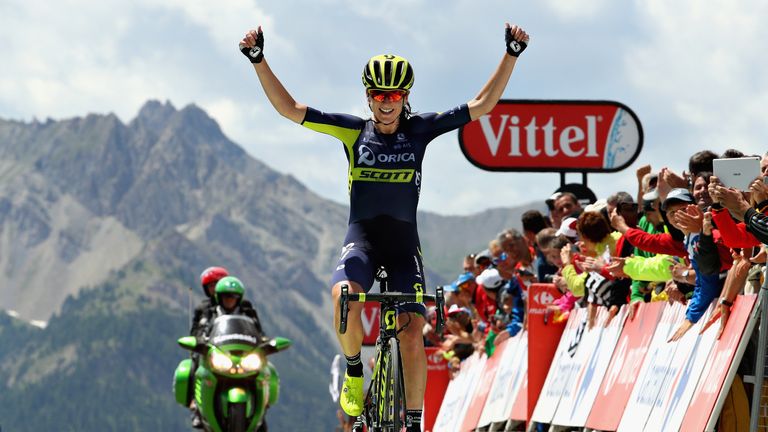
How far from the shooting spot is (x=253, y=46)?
884 centimetres

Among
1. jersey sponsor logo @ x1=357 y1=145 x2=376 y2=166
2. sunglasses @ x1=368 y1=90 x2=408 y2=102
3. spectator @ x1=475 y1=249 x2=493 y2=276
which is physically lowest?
jersey sponsor logo @ x1=357 y1=145 x2=376 y2=166

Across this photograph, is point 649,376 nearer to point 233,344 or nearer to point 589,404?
point 589,404

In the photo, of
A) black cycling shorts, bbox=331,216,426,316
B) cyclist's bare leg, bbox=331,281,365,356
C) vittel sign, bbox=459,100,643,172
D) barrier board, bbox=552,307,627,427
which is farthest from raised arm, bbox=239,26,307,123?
vittel sign, bbox=459,100,643,172

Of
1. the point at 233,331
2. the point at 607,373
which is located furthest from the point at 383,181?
the point at 233,331

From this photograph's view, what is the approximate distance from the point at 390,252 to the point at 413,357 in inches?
25.8

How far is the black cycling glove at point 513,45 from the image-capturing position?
8.95 metres

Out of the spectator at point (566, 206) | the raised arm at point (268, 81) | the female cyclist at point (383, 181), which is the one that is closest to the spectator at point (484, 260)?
the spectator at point (566, 206)

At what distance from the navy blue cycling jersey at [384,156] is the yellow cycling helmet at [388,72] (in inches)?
13.6

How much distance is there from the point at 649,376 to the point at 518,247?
536cm

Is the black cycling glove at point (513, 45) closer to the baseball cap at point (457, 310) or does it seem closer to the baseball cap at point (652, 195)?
the baseball cap at point (652, 195)

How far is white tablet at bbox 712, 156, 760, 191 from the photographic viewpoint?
7891 millimetres

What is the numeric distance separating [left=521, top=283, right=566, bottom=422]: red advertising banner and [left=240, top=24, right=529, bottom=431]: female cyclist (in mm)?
5499

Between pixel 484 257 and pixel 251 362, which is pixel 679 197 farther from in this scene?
pixel 484 257

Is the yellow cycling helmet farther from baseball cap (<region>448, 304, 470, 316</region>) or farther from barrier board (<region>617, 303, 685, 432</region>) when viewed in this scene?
baseball cap (<region>448, 304, 470, 316</region>)
